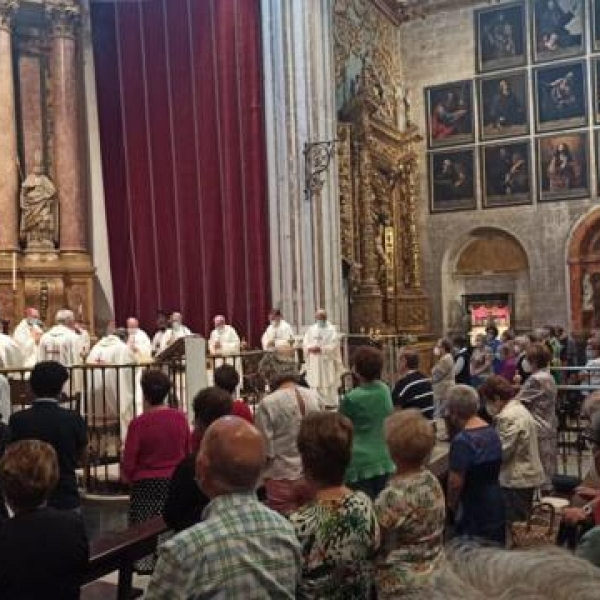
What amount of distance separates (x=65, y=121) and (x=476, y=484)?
1189 cm

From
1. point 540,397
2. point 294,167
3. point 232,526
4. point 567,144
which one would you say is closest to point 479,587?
point 232,526

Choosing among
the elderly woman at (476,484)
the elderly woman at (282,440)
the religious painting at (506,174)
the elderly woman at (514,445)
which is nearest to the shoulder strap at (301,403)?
the elderly woman at (282,440)

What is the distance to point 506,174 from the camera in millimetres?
20156

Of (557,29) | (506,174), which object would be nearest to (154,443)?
(506,174)

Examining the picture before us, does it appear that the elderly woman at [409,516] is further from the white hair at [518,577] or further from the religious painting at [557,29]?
the religious painting at [557,29]

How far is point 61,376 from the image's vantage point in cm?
391

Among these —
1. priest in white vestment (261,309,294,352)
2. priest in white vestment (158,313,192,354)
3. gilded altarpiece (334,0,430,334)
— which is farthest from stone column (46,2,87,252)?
gilded altarpiece (334,0,430,334)

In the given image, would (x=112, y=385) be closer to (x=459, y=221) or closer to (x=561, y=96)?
(x=459, y=221)

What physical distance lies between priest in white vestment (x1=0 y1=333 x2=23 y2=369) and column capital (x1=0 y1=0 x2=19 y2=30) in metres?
6.20

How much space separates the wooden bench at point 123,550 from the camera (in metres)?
3.46

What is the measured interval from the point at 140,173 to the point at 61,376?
37.0 ft

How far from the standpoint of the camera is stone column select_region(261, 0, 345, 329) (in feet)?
44.3

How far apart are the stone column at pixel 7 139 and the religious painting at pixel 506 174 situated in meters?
12.1

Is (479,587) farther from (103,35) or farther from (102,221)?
(103,35)
